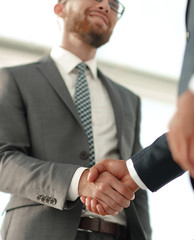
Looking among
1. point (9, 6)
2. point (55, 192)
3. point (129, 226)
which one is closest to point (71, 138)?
point (55, 192)

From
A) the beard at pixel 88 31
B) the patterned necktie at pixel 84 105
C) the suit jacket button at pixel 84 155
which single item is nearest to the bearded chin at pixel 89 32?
the beard at pixel 88 31

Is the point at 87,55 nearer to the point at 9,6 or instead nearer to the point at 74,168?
the point at 74,168

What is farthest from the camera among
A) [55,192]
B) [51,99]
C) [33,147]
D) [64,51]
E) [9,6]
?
[9,6]

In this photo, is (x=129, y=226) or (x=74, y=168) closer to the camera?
(x=74, y=168)

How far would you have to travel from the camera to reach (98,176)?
1595 mm

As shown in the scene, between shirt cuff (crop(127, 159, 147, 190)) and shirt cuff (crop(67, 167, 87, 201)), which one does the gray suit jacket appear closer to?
shirt cuff (crop(67, 167, 87, 201))

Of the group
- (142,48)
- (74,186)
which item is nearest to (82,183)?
(74,186)

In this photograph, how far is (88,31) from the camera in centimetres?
215

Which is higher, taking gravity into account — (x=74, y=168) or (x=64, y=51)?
(x=64, y=51)

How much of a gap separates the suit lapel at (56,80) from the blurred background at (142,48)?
3.12ft

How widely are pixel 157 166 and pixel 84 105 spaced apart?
576 millimetres

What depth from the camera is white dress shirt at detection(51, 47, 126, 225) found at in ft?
6.07

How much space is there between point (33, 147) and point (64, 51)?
615 millimetres

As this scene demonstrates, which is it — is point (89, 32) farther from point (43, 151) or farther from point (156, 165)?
point (156, 165)
